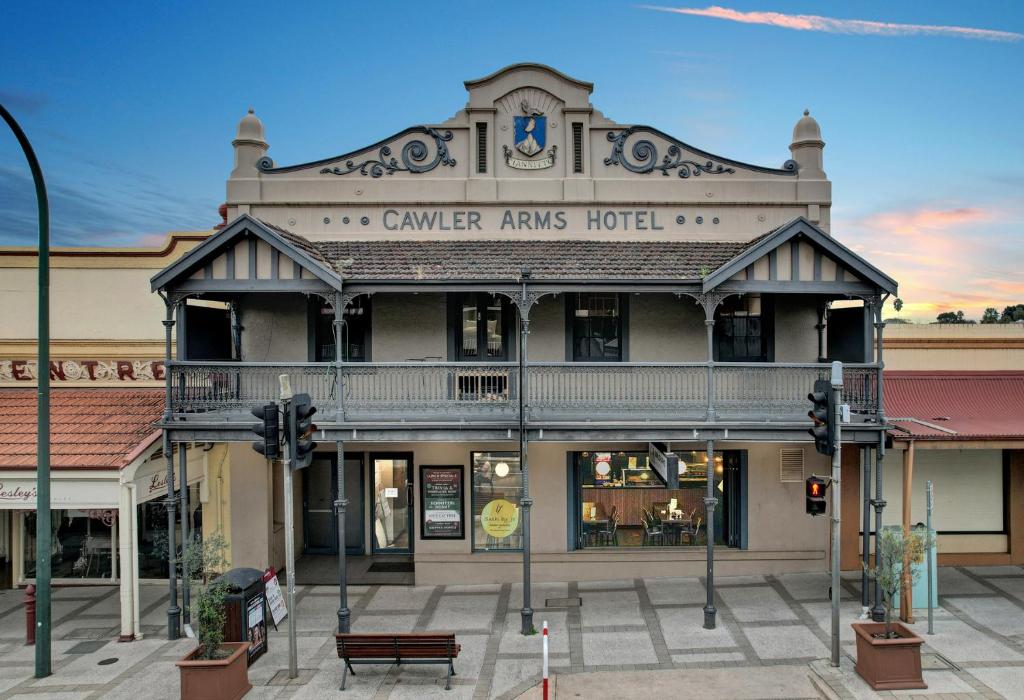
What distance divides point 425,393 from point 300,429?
10.7ft

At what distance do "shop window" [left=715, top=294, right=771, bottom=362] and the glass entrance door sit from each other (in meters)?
7.42

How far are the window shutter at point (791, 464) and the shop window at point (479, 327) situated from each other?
6423 millimetres

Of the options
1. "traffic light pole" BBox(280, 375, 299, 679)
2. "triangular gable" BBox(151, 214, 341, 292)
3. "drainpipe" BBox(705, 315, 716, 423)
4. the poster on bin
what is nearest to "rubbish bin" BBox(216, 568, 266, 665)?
the poster on bin

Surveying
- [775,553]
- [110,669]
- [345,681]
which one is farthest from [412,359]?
[775,553]

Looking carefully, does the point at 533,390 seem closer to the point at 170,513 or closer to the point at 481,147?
the point at 481,147

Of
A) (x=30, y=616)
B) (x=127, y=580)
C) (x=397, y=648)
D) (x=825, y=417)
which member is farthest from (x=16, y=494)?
(x=825, y=417)

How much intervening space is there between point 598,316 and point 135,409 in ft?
31.9

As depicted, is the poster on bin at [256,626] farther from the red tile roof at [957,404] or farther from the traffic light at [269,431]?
the red tile roof at [957,404]

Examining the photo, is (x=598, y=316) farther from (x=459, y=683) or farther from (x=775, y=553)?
(x=459, y=683)

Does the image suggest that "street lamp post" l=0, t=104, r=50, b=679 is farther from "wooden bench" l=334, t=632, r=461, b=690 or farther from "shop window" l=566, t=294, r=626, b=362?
"shop window" l=566, t=294, r=626, b=362

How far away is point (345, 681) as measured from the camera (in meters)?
9.42

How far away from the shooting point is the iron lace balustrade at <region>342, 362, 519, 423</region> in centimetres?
1184

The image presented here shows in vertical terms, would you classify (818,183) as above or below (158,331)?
above

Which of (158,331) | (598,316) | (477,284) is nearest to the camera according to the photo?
(477,284)
